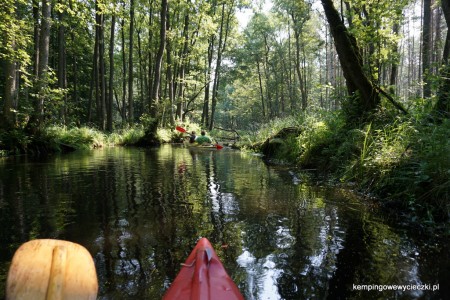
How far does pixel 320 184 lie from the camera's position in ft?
21.7

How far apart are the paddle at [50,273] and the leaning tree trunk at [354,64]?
288 inches

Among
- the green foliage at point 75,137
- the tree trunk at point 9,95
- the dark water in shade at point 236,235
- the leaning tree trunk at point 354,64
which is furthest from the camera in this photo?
the green foliage at point 75,137

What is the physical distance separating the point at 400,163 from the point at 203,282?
162 inches

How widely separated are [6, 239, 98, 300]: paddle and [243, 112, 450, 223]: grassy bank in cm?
393

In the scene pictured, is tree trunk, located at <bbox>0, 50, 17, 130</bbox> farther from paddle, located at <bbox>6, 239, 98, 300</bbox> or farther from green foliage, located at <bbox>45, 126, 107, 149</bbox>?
paddle, located at <bbox>6, 239, 98, 300</bbox>

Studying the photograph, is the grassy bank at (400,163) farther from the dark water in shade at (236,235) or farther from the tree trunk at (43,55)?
the tree trunk at (43,55)

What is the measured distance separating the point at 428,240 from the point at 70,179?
683 cm

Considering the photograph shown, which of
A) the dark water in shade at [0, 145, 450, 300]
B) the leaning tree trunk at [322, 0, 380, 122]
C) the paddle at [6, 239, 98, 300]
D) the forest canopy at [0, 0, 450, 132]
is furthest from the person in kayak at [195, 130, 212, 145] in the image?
the paddle at [6, 239, 98, 300]

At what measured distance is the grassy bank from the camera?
4090 mm

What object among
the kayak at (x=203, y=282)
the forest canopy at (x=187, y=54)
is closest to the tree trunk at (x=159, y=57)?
the forest canopy at (x=187, y=54)

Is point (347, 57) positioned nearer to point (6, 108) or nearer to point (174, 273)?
point (174, 273)

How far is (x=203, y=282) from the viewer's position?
1.92 meters

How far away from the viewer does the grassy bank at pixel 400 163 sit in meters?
4.09

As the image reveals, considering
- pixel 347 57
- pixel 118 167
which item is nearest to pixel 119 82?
pixel 118 167
